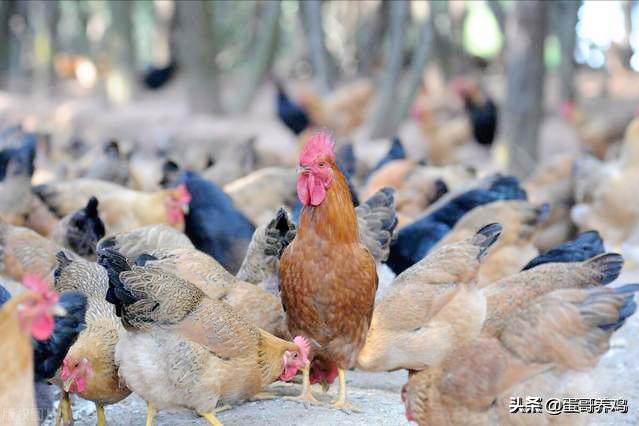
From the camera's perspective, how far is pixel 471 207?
7633 millimetres

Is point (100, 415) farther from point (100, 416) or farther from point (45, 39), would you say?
point (45, 39)

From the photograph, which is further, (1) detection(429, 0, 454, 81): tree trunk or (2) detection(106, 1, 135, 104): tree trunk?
(1) detection(429, 0, 454, 81): tree trunk

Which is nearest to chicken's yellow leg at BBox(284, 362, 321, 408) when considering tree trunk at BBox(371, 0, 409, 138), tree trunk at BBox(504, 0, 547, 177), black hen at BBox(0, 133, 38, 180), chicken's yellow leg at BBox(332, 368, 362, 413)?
chicken's yellow leg at BBox(332, 368, 362, 413)

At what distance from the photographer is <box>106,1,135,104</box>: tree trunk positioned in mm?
17688

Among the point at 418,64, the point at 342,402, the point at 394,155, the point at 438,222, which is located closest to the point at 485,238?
the point at 342,402

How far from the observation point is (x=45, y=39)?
20031 mm

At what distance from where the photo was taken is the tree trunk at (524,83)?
1057cm

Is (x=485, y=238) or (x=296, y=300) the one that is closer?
(x=296, y=300)

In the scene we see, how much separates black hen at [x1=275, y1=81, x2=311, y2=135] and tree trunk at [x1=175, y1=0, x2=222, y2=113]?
4.95 feet

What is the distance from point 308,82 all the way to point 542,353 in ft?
58.3

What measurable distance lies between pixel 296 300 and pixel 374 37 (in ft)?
45.5

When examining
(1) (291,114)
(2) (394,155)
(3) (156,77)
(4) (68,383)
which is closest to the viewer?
(4) (68,383)

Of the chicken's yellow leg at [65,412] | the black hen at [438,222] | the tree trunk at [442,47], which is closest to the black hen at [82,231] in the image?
the chicken's yellow leg at [65,412]

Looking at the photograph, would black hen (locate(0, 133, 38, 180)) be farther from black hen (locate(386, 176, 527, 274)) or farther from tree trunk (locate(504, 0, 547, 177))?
tree trunk (locate(504, 0, 547, 177))
